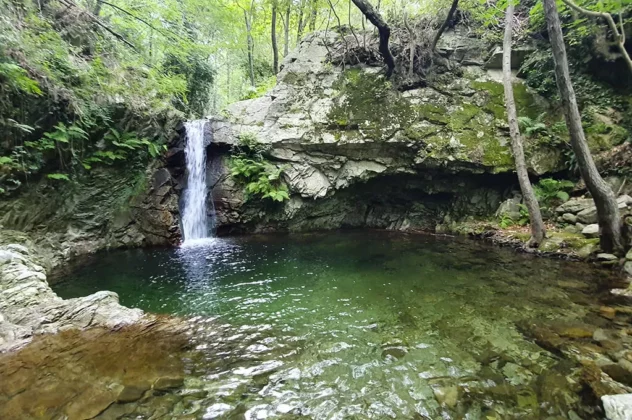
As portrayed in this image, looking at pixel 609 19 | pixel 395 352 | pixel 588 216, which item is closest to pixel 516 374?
pixel 395 352

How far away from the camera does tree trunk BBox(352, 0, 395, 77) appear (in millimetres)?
8523

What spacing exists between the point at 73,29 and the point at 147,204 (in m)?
5.84

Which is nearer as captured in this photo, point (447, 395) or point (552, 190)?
point (447, 395)

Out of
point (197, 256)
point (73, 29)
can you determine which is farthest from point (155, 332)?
point (73, 29)

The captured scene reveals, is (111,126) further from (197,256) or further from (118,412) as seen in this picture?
(118,412)

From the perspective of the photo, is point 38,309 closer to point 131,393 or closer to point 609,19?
point 131,393

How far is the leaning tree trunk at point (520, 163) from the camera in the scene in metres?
8.62

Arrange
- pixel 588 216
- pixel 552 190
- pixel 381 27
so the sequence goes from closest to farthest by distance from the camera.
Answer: pixel 588 216 → pixel 552 190 → pixel 381 27

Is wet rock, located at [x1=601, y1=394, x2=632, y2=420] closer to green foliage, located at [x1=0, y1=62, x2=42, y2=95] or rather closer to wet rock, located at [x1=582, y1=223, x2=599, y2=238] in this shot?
wet rock, located at [x1=582, y1=223, x2=599, y2=238]

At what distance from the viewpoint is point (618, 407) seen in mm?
2621

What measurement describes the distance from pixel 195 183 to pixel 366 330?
997 cm

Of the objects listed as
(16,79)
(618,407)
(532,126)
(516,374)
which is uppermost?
(16,79)

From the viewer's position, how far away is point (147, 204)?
1095 cm

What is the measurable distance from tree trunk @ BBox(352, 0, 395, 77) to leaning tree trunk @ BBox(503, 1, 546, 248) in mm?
3550
